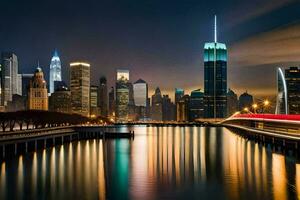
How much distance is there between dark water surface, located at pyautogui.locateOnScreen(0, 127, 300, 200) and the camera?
46688mm

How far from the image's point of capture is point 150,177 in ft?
190

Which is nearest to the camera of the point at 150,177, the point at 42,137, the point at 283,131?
the point at 150,177

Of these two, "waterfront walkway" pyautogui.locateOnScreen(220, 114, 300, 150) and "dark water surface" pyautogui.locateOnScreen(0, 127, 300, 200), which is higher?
"waterfront walkway" pyautogui.locateOnScreen(220, 114, 300, 150)

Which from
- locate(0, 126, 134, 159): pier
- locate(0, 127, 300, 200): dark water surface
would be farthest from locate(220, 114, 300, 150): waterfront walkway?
locate(0, 126, 134, 159): pier

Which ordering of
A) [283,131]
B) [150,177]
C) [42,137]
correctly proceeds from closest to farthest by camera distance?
[150,177], [283,131], [42,137]

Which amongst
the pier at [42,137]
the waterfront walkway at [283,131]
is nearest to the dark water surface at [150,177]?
the waterfront walkway at [283,131]

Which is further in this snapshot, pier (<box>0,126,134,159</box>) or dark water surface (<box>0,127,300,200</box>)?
pier (<box>0,126,134,159</box>)

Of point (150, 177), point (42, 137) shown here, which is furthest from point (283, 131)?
point (42, 137)

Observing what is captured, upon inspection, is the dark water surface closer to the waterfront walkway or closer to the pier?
the waterfront walkway

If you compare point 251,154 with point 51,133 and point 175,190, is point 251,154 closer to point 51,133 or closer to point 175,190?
point 175,190

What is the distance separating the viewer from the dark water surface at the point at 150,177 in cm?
4669

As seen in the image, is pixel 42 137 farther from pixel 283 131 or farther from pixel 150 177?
pixel 283 131

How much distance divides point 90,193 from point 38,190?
20.4 feet

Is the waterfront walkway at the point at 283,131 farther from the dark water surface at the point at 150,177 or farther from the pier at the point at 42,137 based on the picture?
the pier at the point at 42,137
